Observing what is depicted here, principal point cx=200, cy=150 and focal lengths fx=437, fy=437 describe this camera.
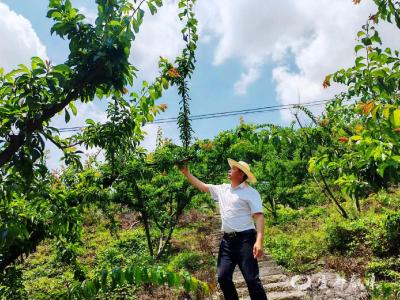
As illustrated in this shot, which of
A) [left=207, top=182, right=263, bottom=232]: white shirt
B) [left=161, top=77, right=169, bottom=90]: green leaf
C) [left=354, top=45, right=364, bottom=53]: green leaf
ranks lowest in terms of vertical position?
[left=207, top=182, right=263, bottom=232]: white shirt

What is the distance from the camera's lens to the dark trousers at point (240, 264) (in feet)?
14.0

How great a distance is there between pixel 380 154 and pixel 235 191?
1.87 meters

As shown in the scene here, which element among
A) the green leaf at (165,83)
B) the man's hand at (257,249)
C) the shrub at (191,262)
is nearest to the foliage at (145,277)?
the green leaf at (165,83)

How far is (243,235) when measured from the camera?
4.52 m

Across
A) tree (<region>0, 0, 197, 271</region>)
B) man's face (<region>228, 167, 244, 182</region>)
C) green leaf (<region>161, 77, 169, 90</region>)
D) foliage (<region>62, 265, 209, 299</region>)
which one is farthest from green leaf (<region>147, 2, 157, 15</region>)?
man's face (<region>228, 167, 244, 182</region>)

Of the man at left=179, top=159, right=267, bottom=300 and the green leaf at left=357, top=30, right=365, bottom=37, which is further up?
the green leaf at left=357, top=30, right=365, bottom=37

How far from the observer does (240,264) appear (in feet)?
14.5

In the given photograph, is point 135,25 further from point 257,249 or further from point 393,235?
point 393,235

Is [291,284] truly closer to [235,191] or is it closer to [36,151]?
[235,191]

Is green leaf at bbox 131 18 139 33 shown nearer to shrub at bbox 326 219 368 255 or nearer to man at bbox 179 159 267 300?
man at bbox 179 159 267 300

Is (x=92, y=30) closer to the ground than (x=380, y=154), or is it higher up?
higher up

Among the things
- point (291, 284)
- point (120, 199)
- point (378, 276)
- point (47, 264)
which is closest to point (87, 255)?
point (47, 264)

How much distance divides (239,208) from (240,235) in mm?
297

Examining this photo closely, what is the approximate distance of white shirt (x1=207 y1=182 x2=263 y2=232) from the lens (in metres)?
4.61
